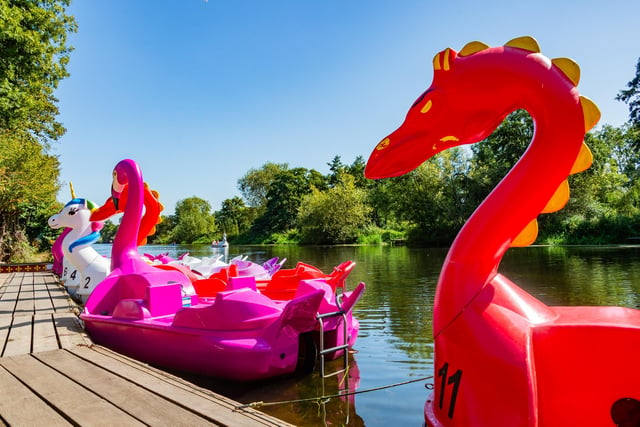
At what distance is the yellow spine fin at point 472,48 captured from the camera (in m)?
2.38

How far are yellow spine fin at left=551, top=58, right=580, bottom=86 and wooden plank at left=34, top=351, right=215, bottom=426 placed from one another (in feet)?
9.04

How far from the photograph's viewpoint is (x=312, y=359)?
16.9 feet

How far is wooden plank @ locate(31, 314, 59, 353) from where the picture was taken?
446 centimetres

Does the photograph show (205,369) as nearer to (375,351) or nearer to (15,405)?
(15,405)

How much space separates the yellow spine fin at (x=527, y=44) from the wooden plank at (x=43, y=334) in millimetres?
4798

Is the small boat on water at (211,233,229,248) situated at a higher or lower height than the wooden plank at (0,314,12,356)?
higher

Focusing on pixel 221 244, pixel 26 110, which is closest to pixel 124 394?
pixel 26 110

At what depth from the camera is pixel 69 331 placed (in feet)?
17.1

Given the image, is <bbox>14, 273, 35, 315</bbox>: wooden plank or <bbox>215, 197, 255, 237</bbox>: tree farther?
<bbox>215, 197, 255, 237</bbox>: tree

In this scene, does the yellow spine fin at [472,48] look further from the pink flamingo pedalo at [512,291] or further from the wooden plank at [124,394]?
the wooden plank at [124,394]

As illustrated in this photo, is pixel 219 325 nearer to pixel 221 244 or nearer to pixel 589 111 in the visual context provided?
pixel 589 111

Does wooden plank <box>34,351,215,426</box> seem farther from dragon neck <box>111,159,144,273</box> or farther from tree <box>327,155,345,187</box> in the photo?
tree <box>327,155,345,187</box>

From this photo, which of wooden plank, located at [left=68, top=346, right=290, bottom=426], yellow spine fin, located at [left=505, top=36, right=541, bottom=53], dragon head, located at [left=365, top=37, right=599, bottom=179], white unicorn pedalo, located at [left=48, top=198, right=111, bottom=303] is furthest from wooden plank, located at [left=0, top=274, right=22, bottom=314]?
yellow spine fin, located at [left=505, top=36, right=541, bottom=53]

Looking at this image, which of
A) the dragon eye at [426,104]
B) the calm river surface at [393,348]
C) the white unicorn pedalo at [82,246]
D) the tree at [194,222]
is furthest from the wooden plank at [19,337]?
the tree at [194,222]
